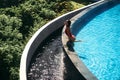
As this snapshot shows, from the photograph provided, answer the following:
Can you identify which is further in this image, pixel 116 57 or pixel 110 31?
pixel 110 31

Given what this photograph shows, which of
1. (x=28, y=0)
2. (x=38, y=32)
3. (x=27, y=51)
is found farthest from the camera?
(x=28, y=0)

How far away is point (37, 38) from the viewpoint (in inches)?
739

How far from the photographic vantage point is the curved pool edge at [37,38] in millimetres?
15044

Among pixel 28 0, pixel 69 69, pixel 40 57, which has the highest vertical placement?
pixel 28 0

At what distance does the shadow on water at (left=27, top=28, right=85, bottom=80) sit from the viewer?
49.3 feet

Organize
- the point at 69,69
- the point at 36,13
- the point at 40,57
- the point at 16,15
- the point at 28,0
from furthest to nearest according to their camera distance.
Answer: the point at 28,0 → the point at 36,13 → the point at 16,15 → the point at 40,57 → the point at 69,69

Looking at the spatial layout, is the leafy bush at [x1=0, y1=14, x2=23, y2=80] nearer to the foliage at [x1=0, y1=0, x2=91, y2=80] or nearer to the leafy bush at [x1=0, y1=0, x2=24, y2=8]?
the foliage at [x1=0, y1=0, x2=91, y2=80]

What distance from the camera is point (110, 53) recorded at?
19250 millimetres

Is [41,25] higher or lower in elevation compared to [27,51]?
higher

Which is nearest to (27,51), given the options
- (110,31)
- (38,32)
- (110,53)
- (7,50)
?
(7,50)

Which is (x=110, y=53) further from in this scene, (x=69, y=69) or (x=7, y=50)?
(x=7, y=50)

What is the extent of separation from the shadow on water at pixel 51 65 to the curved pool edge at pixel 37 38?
1.50ft

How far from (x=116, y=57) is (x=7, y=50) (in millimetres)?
7869

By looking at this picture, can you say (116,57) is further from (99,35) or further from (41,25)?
(41,25)
